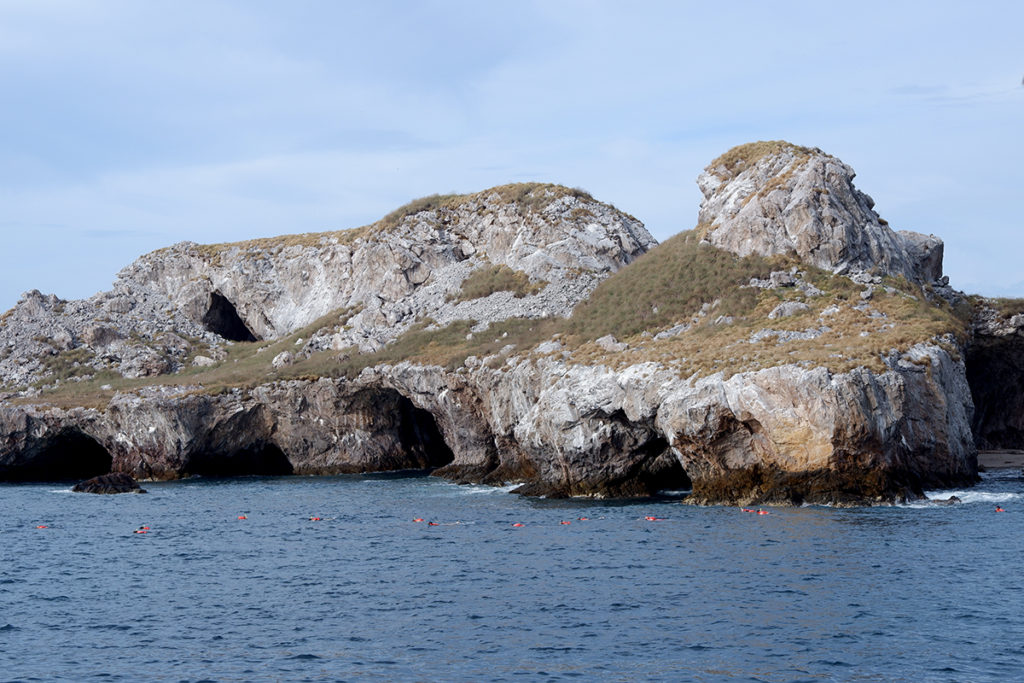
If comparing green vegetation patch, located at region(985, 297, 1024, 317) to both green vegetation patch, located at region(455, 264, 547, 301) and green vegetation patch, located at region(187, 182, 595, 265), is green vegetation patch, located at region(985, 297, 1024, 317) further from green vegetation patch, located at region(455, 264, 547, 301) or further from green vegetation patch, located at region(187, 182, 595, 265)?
green vegetation patch, located at region(187, 182, 595, 265)

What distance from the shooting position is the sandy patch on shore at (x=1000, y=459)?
60.8m

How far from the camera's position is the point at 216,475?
260 feet

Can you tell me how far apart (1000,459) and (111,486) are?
183 feet

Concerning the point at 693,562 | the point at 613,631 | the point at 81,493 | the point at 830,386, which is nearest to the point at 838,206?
the point at 830,386

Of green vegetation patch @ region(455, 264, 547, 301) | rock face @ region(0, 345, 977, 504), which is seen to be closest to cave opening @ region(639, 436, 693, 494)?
rock face @ region(0, 345, 977, 504)

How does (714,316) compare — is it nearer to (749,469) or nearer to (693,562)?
(749,469)

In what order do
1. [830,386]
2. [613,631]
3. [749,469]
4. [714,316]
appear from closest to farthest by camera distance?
[613,631] < [830,386] < [749,469] < [714,316]

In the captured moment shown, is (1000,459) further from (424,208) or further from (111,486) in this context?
(424,208)

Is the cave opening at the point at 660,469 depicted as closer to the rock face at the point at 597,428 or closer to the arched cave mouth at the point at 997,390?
the rock face at the point at 597,428

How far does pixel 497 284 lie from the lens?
86.9 metres

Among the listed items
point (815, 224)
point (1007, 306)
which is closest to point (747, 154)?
point (815, 224)

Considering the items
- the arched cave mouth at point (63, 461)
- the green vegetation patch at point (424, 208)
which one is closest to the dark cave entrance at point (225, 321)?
the green vegetation patch at point (424, 208)

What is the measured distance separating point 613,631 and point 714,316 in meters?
35.6

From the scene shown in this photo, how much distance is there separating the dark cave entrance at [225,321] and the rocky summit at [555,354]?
1.14ft
